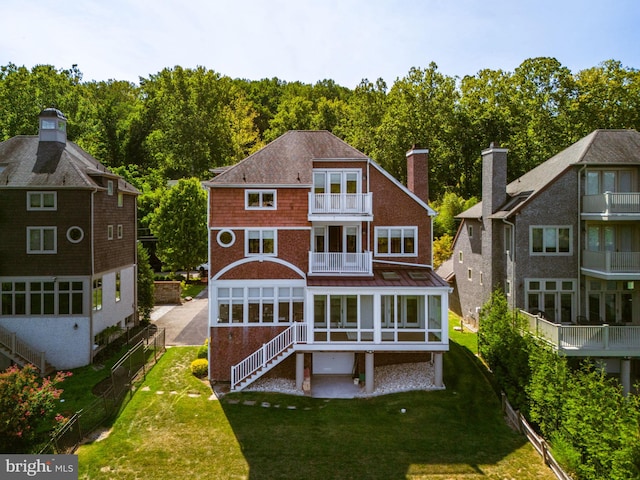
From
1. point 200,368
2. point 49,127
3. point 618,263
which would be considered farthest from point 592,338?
point 49,127

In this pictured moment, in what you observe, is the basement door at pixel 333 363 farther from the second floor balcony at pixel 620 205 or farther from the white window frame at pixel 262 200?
the second floor balcony at pixel 620 205

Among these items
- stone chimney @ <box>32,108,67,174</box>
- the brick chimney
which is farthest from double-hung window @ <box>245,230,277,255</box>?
stone chimney @ <box>32,108,67,174</box>

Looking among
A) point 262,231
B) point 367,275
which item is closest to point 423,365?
point 367,275

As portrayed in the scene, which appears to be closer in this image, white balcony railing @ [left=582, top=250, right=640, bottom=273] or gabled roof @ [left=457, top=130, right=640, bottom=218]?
white balcony railing @ [left=582, top=250, right=640, bottom=273]

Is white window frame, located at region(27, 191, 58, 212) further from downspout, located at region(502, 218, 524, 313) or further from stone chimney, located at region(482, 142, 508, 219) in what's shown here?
downspout, located at region(502, 218, 524, 313)

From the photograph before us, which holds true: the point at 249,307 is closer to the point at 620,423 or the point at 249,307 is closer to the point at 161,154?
the point at 620,423

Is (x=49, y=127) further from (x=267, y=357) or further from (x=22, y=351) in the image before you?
(x=267, y=357)

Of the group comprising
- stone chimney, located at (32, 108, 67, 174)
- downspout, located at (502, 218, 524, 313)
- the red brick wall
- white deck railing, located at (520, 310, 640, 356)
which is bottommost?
white deck railing, located at (520, 310, 640, 356)

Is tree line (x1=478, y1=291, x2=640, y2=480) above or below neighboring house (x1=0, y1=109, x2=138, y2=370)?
below

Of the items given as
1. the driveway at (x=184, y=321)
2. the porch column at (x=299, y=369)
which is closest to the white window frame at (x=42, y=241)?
the driveway at (x=184, y=321)
